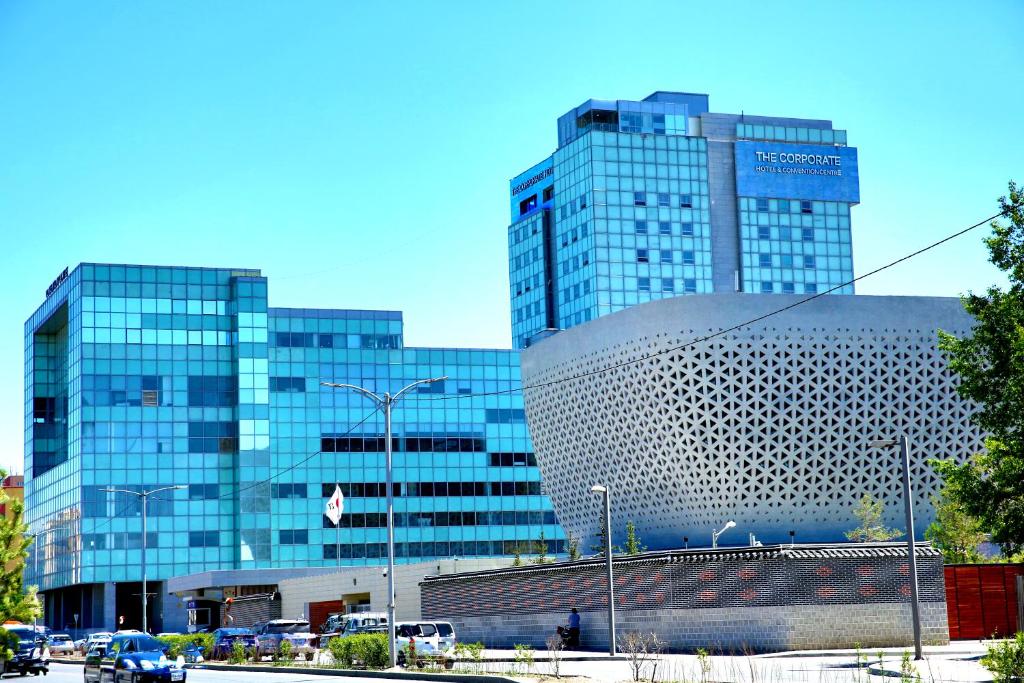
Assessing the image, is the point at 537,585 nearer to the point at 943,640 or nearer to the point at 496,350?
the point at 943,640

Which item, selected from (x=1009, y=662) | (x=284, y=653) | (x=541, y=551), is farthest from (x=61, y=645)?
(x=1009, y=662)

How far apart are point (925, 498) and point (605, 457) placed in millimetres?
20393

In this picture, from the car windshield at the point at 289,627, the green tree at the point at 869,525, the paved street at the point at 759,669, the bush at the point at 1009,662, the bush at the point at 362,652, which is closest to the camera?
the bush at the point at 1009,662

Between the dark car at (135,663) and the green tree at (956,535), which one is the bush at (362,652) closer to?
the dark car at (135,663)

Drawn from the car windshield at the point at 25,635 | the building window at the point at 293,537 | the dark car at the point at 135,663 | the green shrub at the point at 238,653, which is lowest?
the green shrub at the point at 238,653

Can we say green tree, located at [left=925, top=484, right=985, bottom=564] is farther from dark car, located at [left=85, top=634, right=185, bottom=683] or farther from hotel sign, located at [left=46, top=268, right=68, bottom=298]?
hotel sign, located at [left=46, top=268, right=68, bottom=298]

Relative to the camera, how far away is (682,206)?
16362cm

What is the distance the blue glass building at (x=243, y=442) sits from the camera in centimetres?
11019

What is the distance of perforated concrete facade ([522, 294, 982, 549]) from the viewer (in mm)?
78625

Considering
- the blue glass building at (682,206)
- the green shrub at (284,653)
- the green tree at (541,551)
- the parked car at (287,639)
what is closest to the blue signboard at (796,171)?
the blue glass building at (682,206)

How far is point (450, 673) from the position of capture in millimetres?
36812

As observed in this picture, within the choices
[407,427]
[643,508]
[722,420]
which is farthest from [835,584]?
[407,427]

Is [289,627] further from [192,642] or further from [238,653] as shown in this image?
[238,653]

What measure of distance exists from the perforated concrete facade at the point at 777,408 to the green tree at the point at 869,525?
4.75 feet
